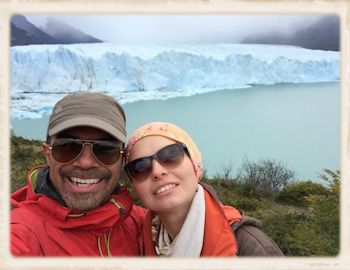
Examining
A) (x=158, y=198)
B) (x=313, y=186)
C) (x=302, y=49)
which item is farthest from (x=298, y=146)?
(x=313, y=186)

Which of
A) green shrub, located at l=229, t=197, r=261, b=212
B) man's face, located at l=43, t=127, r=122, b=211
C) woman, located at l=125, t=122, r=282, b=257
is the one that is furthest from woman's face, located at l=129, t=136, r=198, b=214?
green shrub, located at l=229, t=197, r=261, b=212

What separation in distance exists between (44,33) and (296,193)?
461 centimetres

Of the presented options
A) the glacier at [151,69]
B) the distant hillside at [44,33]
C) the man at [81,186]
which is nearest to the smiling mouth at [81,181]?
the man at [81,186]

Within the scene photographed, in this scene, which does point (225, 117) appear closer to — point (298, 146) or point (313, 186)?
point (298, 146)

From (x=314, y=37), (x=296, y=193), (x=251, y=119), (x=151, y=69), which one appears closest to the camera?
(x=314, y=37)

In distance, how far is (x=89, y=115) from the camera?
129 centimetres

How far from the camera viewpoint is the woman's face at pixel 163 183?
1249 mm

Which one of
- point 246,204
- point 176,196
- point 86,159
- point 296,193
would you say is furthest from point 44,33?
point 296,193

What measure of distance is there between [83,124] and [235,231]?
21.3 inches

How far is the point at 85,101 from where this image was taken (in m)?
1.33

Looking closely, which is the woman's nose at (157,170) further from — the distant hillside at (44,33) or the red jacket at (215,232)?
the distant hillside at (44,33)

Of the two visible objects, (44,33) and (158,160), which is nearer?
(158,160)

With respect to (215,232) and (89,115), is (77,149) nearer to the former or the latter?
(89,115)

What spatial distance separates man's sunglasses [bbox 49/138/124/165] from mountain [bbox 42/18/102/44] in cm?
33
